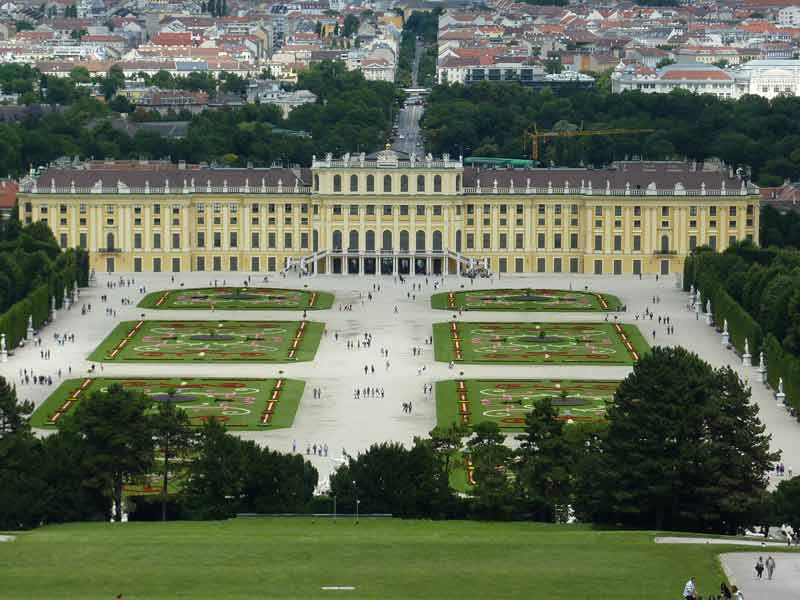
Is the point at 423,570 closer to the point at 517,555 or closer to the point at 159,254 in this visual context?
the point at 517,555

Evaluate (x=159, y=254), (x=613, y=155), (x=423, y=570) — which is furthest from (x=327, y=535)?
(x=613, y=155)

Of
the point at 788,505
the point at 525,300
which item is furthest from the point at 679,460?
the point at 525,300

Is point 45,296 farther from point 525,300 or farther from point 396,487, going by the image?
point 396,487

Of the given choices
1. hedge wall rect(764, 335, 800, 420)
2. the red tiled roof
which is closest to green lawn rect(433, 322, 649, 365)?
hedge wall rect(764, 335, 800, 420)

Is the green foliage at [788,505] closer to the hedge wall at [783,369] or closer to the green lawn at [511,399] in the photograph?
the green lawn at [511,399]

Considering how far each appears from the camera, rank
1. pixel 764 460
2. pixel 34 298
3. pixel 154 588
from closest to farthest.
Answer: pixel 154 588 < pixel 764 460 < pixel 34 298
